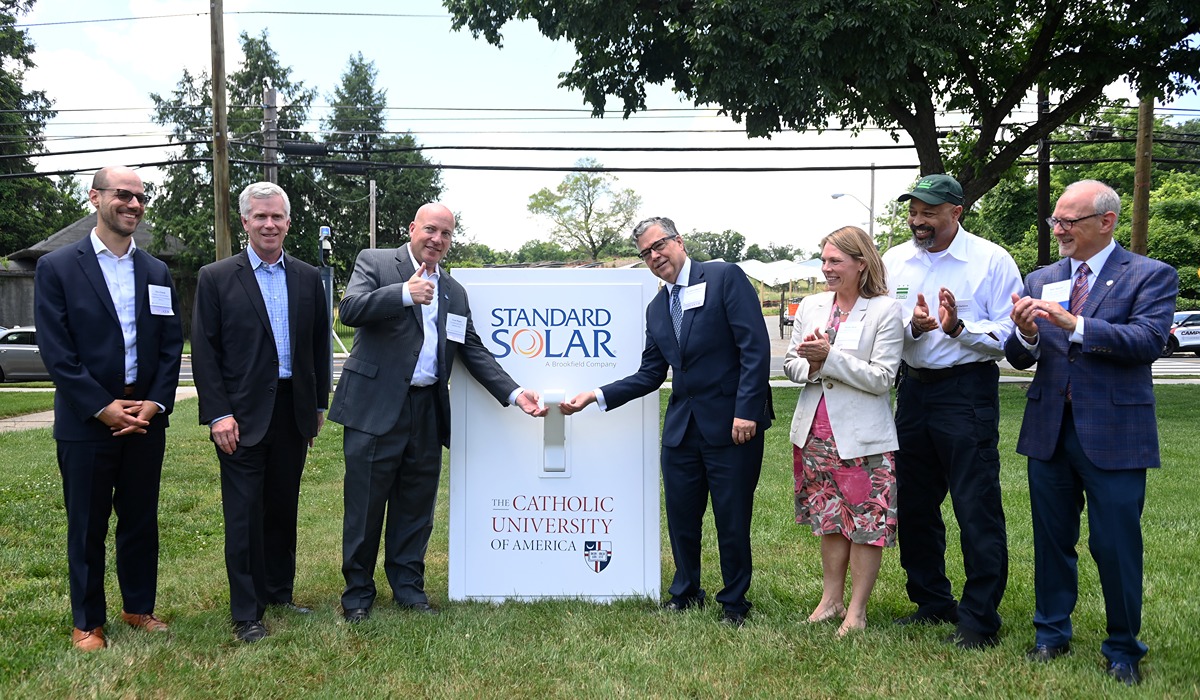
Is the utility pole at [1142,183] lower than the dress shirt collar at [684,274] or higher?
higher

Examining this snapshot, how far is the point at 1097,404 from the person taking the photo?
3588mm

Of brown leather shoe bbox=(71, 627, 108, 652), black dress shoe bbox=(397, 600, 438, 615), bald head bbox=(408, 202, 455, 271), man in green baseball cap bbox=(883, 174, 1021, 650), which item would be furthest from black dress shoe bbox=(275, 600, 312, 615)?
man in green baseball cap bbox=(883, 174, 1021, 650)

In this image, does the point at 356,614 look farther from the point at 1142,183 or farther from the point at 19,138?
the point at 19,138

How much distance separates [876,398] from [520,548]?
202cm

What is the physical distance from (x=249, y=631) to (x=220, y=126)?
43.4 feet

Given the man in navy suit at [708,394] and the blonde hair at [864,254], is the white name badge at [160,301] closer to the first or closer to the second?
the man in navy suit at [708,394]

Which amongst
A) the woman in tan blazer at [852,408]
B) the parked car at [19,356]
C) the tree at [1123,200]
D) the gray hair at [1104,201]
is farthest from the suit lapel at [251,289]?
the tree at [1123,200]

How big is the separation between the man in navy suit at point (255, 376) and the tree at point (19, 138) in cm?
2139

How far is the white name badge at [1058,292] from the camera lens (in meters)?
3.75

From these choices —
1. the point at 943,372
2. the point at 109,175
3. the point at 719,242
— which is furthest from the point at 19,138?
the point at 719,242

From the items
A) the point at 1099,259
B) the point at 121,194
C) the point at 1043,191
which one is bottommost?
the point at 1099,259

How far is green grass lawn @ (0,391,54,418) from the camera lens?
15.1 m

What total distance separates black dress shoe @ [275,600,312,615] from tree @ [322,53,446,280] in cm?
4544

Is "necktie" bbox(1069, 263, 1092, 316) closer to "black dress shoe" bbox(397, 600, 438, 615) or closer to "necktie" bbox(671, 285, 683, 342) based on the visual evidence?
"necktie" bbox(671, 285, 683, 342)
